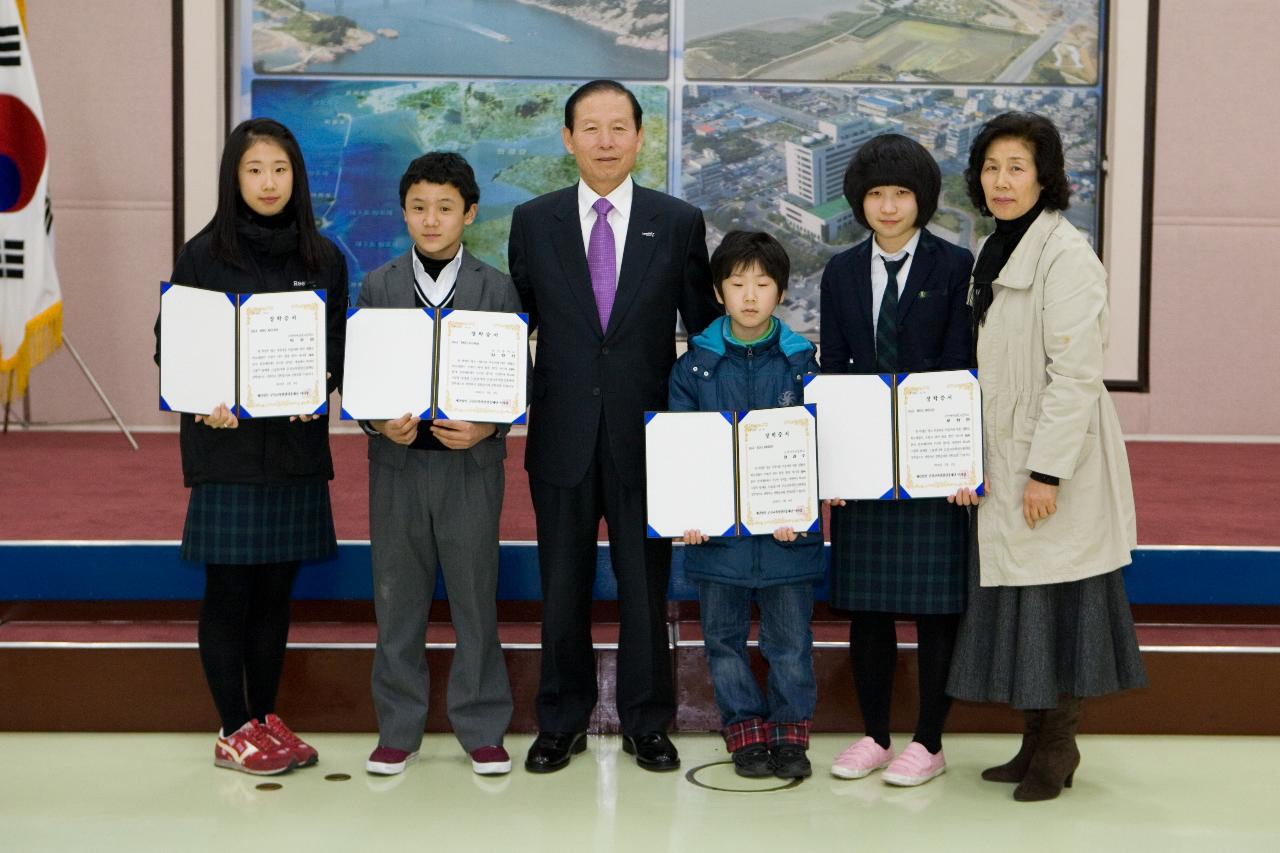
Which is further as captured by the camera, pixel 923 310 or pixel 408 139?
pixel 408 139

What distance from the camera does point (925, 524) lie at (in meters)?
2.90

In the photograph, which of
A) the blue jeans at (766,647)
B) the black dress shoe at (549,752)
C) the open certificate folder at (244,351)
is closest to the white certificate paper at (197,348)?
the open certificate folder at (244,351)

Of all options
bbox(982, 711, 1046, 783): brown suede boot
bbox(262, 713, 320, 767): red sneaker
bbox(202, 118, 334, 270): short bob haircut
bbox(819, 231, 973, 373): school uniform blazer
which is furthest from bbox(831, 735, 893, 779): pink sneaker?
bbox(202, 118, 334, 270): short bob haircut

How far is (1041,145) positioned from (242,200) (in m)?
1.73

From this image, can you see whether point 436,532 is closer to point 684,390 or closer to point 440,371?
point 440,371

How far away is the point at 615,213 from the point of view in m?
3.05

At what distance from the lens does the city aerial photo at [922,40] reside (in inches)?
251

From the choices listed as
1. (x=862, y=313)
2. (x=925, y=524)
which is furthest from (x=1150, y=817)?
(x=862, y=313)

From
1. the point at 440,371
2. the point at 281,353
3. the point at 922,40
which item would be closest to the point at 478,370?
the point at 440,371

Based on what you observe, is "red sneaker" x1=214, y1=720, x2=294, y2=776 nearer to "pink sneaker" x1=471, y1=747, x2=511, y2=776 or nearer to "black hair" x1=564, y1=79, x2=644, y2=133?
"pink sneaker" x1=471, y1=747, x2=511, y2=776

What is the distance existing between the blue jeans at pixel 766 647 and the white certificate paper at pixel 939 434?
1.20 feet

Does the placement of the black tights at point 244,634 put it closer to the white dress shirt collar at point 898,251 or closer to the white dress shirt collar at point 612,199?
the white dress shirt collar at point 612,199

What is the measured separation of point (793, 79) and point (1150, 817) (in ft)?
14.4

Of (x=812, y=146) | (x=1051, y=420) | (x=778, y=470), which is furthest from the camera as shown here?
(x=812, y=146)
